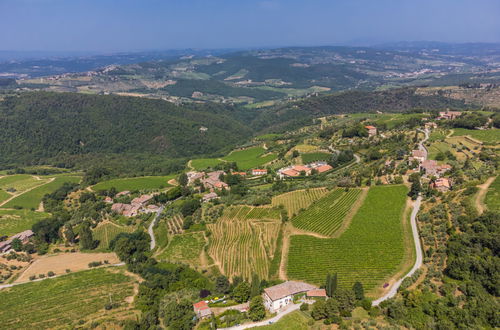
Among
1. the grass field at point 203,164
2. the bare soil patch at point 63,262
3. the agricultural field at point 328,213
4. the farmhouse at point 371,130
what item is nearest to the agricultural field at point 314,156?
the farmhouse at point 371,130

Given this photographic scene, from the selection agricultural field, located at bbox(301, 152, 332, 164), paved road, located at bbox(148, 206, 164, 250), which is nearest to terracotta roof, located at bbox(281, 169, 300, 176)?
agricultural field, located at bbox(301, 152, 332, 164)

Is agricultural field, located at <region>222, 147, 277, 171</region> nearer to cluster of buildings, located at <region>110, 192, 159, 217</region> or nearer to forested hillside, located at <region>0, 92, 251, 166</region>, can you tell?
forested hillside, located at <region>0, 92, 251, 166</region>

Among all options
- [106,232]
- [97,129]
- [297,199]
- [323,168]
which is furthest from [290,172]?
[97,129]

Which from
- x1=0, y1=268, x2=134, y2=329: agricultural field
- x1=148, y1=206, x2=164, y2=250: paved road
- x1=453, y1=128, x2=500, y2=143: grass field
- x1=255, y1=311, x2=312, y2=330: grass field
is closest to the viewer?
x1=255, y1=311, x2=312, y2=330: grass field

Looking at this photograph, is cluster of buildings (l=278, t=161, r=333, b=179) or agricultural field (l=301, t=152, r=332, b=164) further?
agricultural field (l=301, t=152, r=332, b=164)

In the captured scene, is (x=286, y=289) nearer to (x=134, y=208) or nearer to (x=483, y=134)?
(x=134, y=208)
